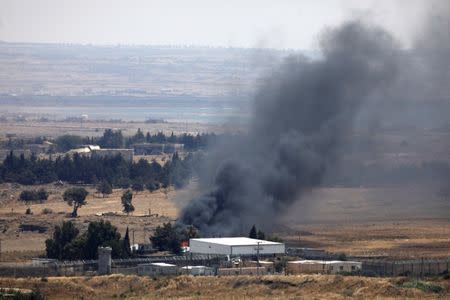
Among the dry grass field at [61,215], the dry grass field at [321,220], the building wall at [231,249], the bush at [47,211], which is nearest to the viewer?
the building wall at [231,249]

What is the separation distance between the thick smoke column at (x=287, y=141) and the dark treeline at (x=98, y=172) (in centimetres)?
1930

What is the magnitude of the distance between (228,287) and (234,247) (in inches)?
595

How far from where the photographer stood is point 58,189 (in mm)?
148125

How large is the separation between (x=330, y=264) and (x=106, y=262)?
13615 mm

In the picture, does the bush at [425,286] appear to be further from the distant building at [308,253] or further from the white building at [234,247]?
the white building at [234,247]

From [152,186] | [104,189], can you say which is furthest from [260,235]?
[152,186]

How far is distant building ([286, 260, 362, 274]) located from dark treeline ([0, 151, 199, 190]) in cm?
5678

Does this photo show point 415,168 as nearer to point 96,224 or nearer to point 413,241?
point 413,241

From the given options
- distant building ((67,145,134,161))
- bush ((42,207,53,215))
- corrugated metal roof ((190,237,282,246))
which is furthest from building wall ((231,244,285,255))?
distant building ((67,145,134,161))

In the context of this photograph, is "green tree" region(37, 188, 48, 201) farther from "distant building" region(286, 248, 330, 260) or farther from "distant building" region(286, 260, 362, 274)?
"distant building" region(286, 260, 362, 274)

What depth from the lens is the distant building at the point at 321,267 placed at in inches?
3440

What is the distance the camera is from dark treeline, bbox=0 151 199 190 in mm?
151000

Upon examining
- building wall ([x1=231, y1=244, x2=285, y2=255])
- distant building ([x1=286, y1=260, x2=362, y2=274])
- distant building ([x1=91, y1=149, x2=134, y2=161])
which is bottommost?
distant building ([x1=286, y1=260, x2=362, y2=274])

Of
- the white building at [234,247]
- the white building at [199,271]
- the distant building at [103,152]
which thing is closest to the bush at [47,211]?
the white building at [234,247]
